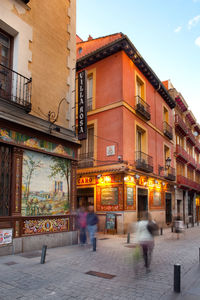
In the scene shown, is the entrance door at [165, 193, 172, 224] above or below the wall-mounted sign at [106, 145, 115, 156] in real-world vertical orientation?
below

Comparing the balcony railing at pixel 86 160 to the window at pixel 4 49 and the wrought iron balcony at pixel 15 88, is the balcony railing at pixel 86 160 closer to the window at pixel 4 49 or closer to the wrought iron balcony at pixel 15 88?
the wrought iron balcony at pixel 15 88

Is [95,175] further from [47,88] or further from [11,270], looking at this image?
[11,270]

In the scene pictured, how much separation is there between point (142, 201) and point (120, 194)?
3.35 m

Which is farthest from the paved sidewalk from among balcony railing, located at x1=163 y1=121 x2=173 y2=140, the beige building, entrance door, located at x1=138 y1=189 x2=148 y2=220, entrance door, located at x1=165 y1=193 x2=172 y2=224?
balcony railing, located at x1=163 y1=121 x2=173 y2=140

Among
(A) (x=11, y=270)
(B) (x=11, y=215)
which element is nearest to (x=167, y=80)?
(B) (x=11, y=215)

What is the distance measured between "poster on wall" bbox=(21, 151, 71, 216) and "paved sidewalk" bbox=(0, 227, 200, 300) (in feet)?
5.32

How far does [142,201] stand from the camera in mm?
18422

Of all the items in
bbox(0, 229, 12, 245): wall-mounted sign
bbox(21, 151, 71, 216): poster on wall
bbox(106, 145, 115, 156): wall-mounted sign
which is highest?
bbox(106, 145, 115, 156): wall-mounted sign

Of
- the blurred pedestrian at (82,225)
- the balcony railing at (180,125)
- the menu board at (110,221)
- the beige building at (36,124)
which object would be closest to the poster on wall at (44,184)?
the beige building at (36,124)

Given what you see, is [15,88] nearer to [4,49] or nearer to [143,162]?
[4,49]

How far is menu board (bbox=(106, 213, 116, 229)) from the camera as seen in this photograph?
1534cm

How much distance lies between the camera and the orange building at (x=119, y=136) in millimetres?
16156

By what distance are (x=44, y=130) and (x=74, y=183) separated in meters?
2.84

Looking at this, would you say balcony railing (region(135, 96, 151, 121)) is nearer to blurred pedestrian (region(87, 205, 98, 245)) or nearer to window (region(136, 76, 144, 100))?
window (region(136, 76, 144, 100))
